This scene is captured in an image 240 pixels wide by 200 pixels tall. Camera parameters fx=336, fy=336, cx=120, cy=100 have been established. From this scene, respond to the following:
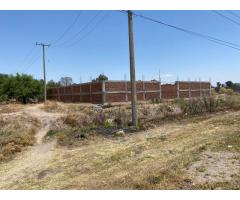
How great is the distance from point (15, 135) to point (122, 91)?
49.6 feet

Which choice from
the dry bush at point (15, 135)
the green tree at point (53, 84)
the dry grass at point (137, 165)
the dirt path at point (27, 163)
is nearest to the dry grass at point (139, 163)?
the dry grass at point (137, 165)

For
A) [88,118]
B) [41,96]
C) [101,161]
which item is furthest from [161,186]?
[41,96]

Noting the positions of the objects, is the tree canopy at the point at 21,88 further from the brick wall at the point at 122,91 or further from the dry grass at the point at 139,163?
the dry grass at the point at 139,163

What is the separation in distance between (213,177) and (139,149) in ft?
11.0

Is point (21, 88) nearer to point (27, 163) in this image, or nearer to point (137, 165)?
point (27, 163)

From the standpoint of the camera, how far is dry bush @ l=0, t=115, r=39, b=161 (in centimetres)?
1090

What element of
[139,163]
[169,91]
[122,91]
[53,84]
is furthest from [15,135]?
[53,84]

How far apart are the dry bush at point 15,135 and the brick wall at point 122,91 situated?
9.56m

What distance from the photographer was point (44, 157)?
957 cm

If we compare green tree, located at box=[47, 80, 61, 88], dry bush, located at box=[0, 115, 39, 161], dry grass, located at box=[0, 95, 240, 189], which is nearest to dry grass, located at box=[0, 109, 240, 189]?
dry grass, located at box=[0, 95, 240, 189]

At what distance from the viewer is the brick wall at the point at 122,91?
86.0 feet

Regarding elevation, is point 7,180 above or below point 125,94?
below
